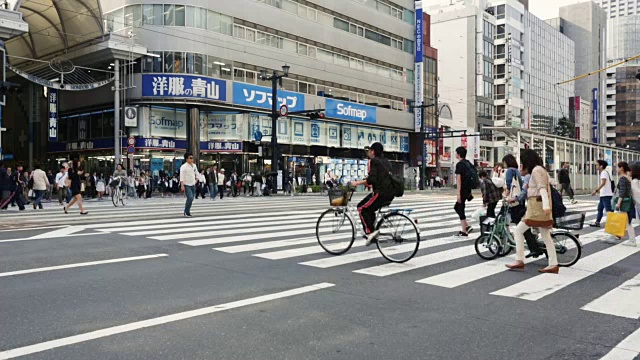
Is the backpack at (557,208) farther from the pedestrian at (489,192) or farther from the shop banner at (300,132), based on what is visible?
the shop banner at (300,132)

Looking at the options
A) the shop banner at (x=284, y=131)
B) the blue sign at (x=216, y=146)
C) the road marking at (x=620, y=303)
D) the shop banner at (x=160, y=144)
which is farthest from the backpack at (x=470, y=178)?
the shop banner at (x=284, y=131)

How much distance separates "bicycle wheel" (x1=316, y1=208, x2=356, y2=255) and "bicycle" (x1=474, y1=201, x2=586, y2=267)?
2034 mm

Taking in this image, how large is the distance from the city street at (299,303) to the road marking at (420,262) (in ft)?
0.09

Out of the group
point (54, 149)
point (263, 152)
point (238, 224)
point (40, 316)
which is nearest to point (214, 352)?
point (40, 316)

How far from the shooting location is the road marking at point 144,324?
151 inches

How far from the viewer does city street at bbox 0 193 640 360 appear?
13.0 feet

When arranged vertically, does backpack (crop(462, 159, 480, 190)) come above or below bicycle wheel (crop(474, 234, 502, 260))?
above

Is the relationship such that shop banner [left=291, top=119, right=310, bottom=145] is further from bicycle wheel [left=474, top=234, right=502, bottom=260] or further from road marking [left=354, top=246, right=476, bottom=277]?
bicycle wheel [left=474, top=234, right=502, bottom=260]

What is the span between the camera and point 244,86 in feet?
119

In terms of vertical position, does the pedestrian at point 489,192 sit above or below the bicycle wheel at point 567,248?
above

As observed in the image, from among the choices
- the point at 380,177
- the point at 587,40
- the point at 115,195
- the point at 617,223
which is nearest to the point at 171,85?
the point at 115,195

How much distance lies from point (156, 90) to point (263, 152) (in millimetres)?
7533

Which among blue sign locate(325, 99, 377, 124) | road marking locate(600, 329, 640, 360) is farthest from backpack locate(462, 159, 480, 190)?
blue sign locate(325, 99, 377, 124)

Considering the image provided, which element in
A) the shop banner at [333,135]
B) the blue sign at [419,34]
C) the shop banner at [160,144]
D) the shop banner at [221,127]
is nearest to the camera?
the shop banner at [160,144]
